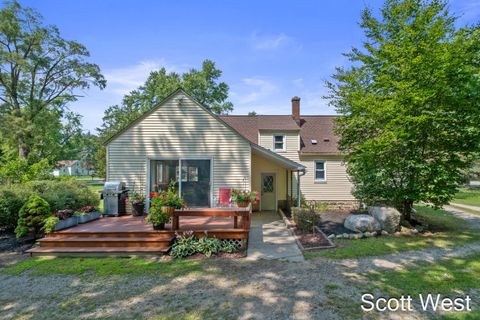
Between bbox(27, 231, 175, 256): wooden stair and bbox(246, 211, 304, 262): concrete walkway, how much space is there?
2.30 m

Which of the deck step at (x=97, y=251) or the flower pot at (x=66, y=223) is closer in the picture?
the deck step at (x=97, y=251)

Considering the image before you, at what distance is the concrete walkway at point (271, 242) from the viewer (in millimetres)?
5793

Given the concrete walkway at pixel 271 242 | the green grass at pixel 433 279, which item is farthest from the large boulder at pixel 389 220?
the concrete walkway at pixel 271 242

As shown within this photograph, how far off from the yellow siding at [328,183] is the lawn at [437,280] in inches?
353

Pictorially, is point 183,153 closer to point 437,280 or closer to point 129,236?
point 129,236

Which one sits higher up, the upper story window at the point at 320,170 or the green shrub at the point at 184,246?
the upper story window at the point at 320,170

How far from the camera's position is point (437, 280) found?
14.5ft

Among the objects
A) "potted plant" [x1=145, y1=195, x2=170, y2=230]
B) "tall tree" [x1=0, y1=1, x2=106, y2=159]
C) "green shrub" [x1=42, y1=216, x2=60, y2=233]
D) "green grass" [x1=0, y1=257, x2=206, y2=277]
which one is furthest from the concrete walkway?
"tall tree" [x1=0, y1=1, x2=106, y2=159]

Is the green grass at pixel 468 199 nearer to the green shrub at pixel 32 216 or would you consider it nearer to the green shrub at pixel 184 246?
the green shrub at pixel 184 246

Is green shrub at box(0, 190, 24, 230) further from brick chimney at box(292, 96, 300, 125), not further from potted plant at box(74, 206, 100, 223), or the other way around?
brick chimney at box(292, 96, 300, 125)

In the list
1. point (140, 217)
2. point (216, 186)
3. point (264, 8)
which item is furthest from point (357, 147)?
point (140, 217)

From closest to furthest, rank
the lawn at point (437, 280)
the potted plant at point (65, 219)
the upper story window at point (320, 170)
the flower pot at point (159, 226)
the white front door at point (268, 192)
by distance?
the lawn at point (437, 280)
the flower pot at point (159, 226)
the potted plant at point (65, 219)
the white front door at point (268, 192)
the upper story window at point (320, 170)

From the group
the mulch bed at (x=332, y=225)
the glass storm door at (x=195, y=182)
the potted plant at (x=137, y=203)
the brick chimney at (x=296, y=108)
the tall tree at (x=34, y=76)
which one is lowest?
the mulch bed at (x=332, y=225)

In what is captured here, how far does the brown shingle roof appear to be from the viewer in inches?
575
